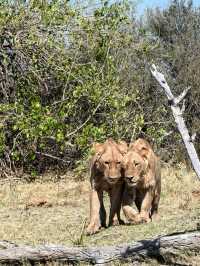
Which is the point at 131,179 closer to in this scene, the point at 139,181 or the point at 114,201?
the point at 139,181

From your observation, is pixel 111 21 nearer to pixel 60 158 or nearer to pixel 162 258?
pixel 60 158

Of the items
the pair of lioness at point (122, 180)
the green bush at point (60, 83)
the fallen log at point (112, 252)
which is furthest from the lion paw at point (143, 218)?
the green bush at point (60, 83)

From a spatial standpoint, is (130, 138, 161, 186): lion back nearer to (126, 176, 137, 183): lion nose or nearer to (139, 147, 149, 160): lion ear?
(139, 147, 149, 160): lion ear

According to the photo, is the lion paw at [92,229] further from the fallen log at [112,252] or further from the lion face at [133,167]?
the fallen log at [112,252]

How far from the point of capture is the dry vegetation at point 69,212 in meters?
8.34

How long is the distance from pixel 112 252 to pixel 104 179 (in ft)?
6.47

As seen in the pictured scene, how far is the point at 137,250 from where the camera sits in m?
6.77

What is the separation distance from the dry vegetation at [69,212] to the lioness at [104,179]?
0.23m

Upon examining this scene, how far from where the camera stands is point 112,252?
6.75 metres

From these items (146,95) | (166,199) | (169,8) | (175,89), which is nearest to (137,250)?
(166,199)

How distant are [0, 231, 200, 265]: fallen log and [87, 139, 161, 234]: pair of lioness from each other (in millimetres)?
1741

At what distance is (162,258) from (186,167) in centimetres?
1041

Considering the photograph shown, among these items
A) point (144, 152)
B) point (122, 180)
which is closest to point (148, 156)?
point (144, 152)

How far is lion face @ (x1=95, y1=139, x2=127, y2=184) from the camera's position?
28.0 ft
